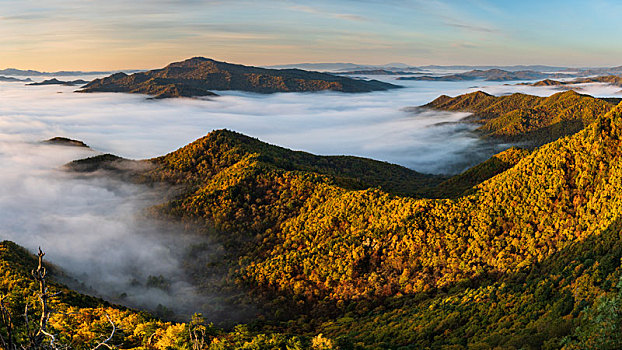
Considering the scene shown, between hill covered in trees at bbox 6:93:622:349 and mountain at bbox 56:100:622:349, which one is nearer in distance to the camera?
hill covered in trees at bbox 6:93:622:349

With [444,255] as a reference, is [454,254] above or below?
above

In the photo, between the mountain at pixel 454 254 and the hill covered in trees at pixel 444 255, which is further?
the mountain at pixel 454 254

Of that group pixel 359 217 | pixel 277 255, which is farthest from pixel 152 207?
pixel 359 217

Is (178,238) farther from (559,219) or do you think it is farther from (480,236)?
(559,219)

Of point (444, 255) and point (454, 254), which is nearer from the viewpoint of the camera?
point (454, 254)
